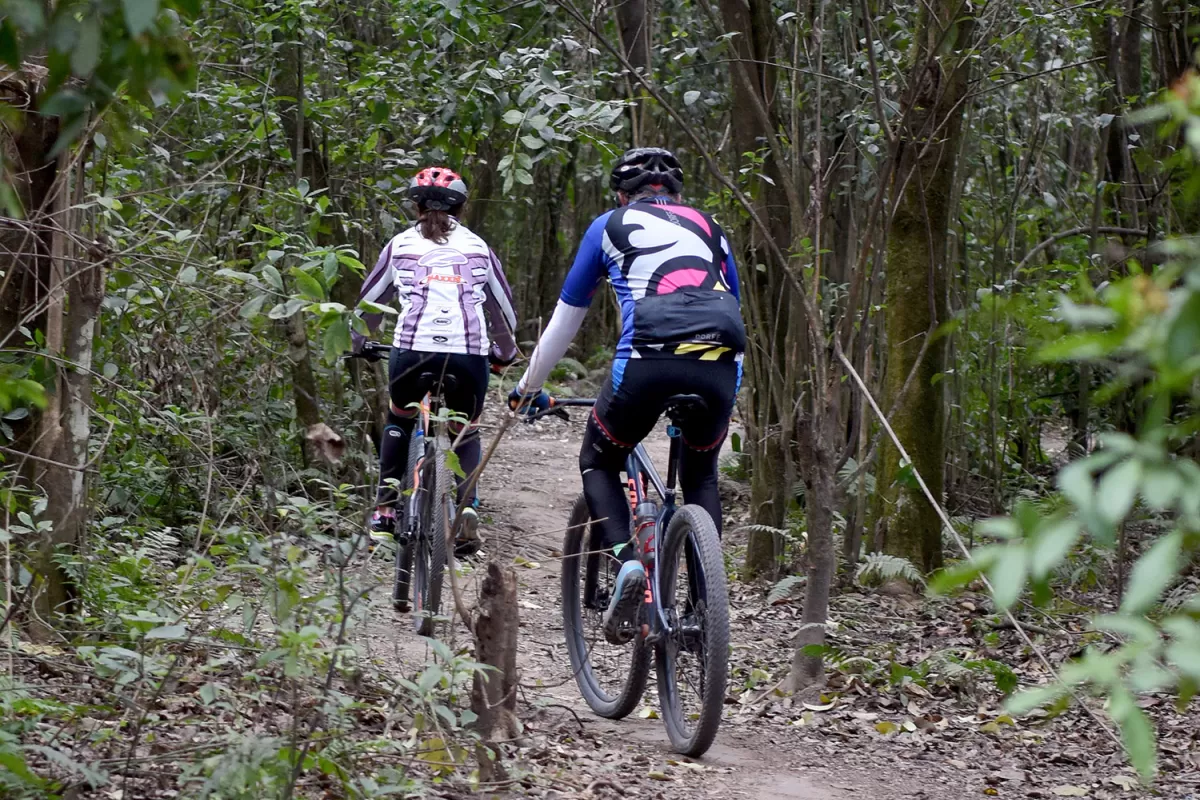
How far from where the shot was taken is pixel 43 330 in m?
4.61

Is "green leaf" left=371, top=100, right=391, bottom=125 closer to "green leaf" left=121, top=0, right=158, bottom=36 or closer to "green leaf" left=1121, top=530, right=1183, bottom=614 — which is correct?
"green leaf" left=121, top=0, right=158, bottom=36

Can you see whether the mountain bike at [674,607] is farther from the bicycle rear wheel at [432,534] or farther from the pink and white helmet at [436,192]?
the pink and white helmet at [436,192]

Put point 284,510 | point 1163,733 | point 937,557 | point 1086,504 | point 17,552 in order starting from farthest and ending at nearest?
point 937,557 < point 1163,733 < point 17,552 < point 284,510 < point 1086,504

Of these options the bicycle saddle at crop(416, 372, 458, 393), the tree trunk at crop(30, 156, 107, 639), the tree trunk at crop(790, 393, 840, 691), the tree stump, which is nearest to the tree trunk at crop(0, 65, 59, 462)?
the tree trunk at crop(30, 156, 107, 639)

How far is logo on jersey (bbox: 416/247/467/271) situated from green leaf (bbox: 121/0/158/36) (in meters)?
4.75

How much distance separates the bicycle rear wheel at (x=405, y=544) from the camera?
6.50 metres

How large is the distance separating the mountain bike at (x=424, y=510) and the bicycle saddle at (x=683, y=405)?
5.81 ft

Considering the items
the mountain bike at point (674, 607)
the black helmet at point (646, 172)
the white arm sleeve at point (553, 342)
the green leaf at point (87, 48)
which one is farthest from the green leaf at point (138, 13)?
the black helmet at point (646, 172)

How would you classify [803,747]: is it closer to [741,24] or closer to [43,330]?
[43,330]

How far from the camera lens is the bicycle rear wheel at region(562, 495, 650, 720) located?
17.6 feet

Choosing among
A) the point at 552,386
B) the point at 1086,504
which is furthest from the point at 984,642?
the point at 552,386

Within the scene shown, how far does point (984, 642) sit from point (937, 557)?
3.35ft

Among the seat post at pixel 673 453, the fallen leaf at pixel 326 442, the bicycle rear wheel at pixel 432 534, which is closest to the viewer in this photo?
the fallen leaf at pixel 326 442

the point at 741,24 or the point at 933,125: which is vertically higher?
the point at 741,24
